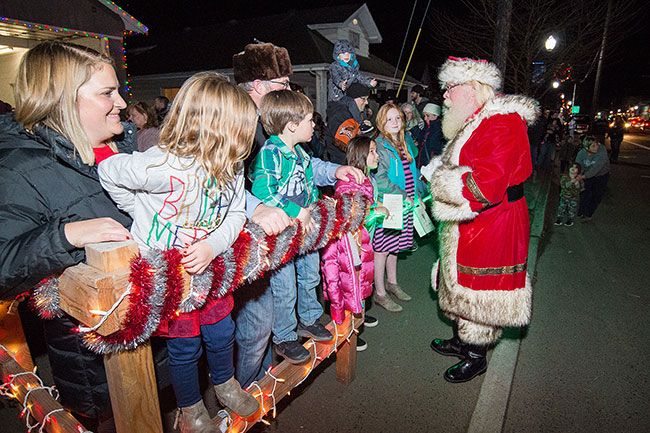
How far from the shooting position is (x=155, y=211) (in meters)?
1.75

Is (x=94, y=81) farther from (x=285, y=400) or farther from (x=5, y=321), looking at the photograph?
(x=285, y=400)

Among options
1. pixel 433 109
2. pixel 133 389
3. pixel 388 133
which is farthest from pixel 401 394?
pixel 433 109

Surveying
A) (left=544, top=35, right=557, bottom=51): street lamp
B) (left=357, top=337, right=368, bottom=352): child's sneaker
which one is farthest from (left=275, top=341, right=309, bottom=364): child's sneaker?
(left=544, top=35, right=557, bottom=51): street lamp

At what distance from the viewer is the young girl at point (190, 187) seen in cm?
166

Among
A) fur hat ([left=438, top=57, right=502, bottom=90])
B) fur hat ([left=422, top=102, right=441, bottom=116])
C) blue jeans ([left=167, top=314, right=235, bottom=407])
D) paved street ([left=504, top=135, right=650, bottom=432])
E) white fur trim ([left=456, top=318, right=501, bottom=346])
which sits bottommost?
paved street ([left=504, top=135, right=650, bottom=432])

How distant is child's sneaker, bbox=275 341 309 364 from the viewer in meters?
2.59

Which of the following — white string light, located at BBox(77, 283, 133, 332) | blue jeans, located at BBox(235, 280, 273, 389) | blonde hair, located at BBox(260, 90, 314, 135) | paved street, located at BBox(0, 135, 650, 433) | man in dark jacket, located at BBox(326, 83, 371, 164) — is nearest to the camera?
white string light, located at BBox(77, 283, 133, 332)

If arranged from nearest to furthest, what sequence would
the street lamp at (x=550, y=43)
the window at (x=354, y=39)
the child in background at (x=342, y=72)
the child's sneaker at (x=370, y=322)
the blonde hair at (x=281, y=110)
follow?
the blonde hair at (x=281, y=110)
the child's sneaker at (x=370, y=322)
the child in background at (x=342, y=72)
the street lamp at (x=550, y=43)
the window at (x=354, y=39)

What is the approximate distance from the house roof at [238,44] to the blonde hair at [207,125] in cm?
1478

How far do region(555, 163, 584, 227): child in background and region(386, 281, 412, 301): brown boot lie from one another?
524 centimetres

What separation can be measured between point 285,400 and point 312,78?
52.7 ft

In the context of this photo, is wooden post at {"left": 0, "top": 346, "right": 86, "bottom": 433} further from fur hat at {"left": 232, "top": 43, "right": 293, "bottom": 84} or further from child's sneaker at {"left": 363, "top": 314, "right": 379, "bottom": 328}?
child's sneaker at {"left": 363, "top": 314, "right": 379, "bottom": 328}

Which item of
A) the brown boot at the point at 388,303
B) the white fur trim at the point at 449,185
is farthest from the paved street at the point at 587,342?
the white fur trim at the point at 449,185

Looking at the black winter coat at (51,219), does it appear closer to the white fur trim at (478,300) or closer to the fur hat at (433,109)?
the white fur trim at (478,300)
